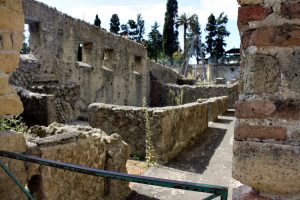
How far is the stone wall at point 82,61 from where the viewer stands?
9.74 m

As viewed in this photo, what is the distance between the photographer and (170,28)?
1485 inches

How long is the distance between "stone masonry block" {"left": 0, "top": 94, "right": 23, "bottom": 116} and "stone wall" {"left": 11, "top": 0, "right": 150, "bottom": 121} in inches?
213

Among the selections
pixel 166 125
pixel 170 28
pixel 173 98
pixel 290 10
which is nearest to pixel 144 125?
pixel 166 125

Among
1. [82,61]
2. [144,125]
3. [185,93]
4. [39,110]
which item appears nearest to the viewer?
[144,125]

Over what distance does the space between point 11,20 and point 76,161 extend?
1431 mm

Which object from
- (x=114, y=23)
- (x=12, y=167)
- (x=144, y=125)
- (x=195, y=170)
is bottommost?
(x=195, y=170)

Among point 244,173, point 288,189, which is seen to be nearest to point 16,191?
point 244,173

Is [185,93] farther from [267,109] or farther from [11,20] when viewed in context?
[267,109]

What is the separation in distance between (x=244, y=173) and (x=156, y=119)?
3.96 metres

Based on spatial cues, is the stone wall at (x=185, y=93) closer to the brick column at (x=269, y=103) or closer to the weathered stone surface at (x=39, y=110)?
the weathered stone surface at (x=39, y=110)

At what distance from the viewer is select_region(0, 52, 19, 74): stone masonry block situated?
2311 mm

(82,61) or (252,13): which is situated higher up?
(82,61)

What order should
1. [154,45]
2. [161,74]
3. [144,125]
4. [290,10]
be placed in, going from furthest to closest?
1. [154,45]
2. [161,74]
3. [144,125]
4. [290,10]

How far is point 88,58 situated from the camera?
13.3 meters
